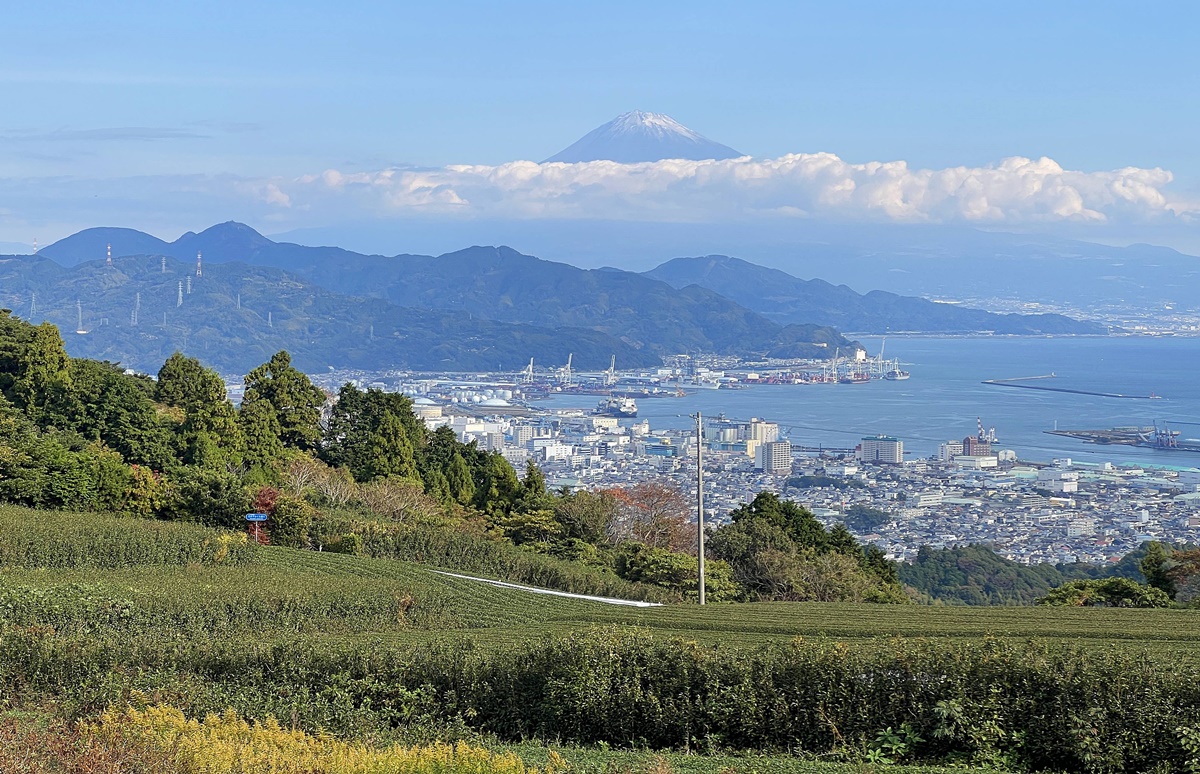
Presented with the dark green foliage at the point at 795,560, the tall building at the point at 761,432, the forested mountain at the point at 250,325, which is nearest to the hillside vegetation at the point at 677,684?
the dark green foliage at the point at 795,560

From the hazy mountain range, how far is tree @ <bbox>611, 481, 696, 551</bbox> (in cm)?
8020

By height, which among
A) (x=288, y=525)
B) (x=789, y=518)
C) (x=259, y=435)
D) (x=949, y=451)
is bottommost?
(x=949, y=451)

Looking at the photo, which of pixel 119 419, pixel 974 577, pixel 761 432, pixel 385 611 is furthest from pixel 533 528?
pixel 761 432

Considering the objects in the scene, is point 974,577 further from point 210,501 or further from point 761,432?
point 761,432

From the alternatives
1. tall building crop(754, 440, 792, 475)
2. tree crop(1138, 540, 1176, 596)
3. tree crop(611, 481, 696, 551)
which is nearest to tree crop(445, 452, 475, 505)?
tree crop(611, 481, 696, 551)

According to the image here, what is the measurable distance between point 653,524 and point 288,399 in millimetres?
12565

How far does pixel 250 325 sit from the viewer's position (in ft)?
375

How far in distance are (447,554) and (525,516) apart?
17.7ft

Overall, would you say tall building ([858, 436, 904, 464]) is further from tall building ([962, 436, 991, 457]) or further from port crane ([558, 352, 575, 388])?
port crane ([558, 352, 575, 388])

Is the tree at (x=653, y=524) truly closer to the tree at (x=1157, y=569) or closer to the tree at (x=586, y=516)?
the tree at (x=586, y=516)

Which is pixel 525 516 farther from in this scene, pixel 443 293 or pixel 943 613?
pixel 443 293

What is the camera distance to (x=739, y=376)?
358ft

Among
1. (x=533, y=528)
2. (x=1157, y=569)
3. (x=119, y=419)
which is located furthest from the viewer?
(x=119, y=419)

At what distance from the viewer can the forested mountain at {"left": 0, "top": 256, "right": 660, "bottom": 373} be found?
351 ft
